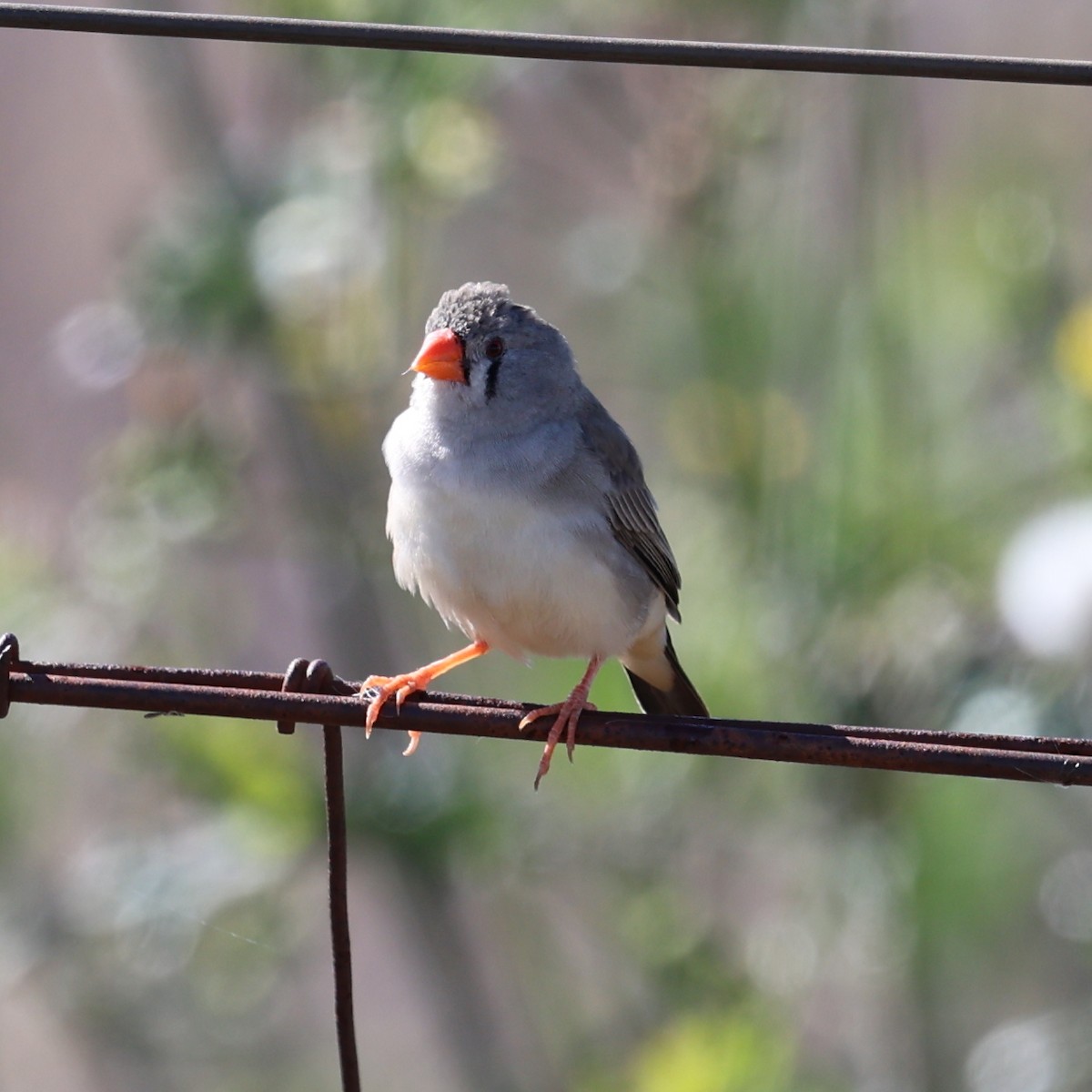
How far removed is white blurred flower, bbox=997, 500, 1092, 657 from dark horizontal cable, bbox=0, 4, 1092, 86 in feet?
6.83

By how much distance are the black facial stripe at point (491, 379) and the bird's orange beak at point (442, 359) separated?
51 mm

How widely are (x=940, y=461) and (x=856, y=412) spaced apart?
283mm

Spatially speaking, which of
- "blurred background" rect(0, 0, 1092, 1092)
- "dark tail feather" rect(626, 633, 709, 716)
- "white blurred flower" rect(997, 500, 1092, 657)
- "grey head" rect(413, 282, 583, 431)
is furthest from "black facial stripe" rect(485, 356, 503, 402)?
"white blurred flower" rect(997, 500, 1092, 657)

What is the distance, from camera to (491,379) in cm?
350

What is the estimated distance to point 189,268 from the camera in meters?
4.75

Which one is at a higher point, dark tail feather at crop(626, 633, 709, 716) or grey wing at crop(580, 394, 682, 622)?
grey wing at crop(580, 394, 682, 622)

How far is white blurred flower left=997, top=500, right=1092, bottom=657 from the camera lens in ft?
13.2

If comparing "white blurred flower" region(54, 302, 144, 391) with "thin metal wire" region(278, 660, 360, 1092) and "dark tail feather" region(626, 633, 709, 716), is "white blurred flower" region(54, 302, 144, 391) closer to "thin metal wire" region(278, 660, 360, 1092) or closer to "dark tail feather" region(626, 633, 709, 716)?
"dark tail feather" region(626, 633, 709, 716)

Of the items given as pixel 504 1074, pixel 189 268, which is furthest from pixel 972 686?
pixel 189 268

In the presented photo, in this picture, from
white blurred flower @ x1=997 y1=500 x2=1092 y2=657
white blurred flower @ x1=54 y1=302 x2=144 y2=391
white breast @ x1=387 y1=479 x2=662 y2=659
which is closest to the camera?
white breast @ x1=387 y1=479 x2=662 y2=659

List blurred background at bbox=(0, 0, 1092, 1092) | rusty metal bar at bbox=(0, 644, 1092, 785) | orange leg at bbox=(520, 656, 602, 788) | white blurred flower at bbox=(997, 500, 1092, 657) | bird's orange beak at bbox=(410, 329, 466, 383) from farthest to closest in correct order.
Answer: blurred background at bbox=(0, 0, 1092, 1092)
white blurred flower at bbox=(997, 500, 1092, 657)
bird's orange beak at bbox=(410, 329, 466, 383)
orange leg at bbox=(520, 656, 602, 788)
rusty metal bar at bbox=(0, 644, 1092, 785)

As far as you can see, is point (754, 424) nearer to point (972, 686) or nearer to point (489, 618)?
point (972, 686)

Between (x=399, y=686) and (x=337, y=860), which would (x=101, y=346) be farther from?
(x=337, y=860)

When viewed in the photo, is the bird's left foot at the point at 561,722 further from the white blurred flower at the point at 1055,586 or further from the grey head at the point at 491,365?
the white blurred flower at the point at 1055,586
